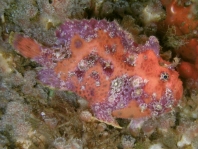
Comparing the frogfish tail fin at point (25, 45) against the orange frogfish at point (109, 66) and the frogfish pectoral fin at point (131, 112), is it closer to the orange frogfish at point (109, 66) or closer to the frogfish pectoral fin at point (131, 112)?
the orange frogfish at point (109, 66)

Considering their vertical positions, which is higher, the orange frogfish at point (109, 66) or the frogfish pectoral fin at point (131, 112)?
the orange frogfish at point (109, 66)

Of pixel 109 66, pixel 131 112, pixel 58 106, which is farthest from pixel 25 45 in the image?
pixel 131 112

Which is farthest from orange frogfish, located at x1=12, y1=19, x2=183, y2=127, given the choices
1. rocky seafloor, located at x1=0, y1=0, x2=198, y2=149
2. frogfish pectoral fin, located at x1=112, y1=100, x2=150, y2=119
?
rocky seafloor, located at x1=0, y1=0, x2=198, y2=149

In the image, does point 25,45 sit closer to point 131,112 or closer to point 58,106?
point 58,106

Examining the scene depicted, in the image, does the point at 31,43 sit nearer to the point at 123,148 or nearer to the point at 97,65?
the point at 97,65

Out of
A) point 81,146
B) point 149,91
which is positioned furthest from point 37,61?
point 149,91

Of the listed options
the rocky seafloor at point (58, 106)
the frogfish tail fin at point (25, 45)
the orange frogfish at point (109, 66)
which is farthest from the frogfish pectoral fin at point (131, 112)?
the frogfish tail fin at point (25, 45)
